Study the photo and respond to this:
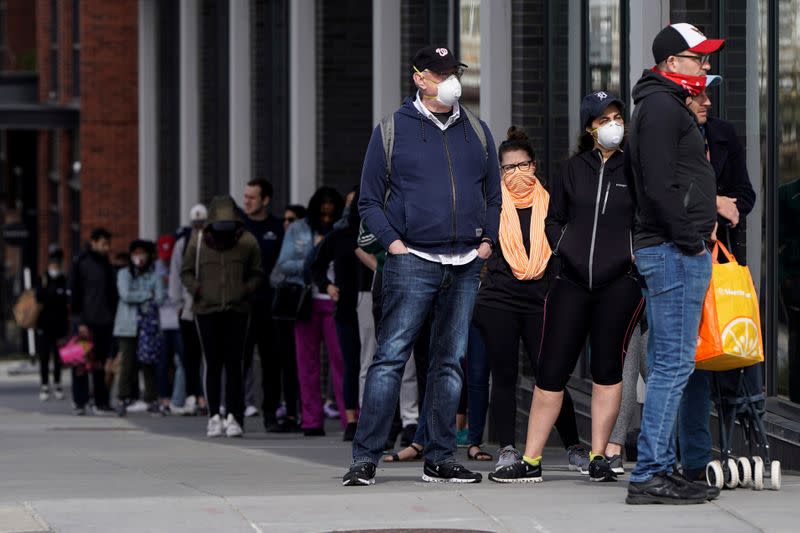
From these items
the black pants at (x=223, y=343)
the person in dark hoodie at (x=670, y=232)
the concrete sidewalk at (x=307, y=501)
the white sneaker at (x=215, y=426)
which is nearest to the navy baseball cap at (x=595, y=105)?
the person in dark hoodie at (x=670, y=232)

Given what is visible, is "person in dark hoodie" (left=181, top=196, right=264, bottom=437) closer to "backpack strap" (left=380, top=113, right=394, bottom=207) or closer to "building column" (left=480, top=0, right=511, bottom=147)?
"building column" (left=480, top=0, right=511, bottom=147)

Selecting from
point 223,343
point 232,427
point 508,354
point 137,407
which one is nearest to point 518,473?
point 508,354

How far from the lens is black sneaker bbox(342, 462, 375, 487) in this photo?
337 inches

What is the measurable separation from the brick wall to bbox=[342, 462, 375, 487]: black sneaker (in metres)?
20.5

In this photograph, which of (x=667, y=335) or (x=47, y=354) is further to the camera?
(x=47, y=354)

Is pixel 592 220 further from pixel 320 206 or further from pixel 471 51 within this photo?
pixel 471 51

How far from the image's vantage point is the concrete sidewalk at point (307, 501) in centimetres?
722

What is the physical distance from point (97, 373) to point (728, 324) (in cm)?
1135

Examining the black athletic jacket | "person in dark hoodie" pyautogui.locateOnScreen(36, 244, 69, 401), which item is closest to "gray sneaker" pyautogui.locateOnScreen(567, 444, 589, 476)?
the black athletic jacket

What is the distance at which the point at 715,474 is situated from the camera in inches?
320

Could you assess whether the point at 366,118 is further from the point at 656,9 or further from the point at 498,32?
the point at 656,9

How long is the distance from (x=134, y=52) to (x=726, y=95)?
1954cm

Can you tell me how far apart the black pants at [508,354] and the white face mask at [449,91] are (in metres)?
1.86

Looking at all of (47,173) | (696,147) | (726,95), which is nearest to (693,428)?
(696,147)
